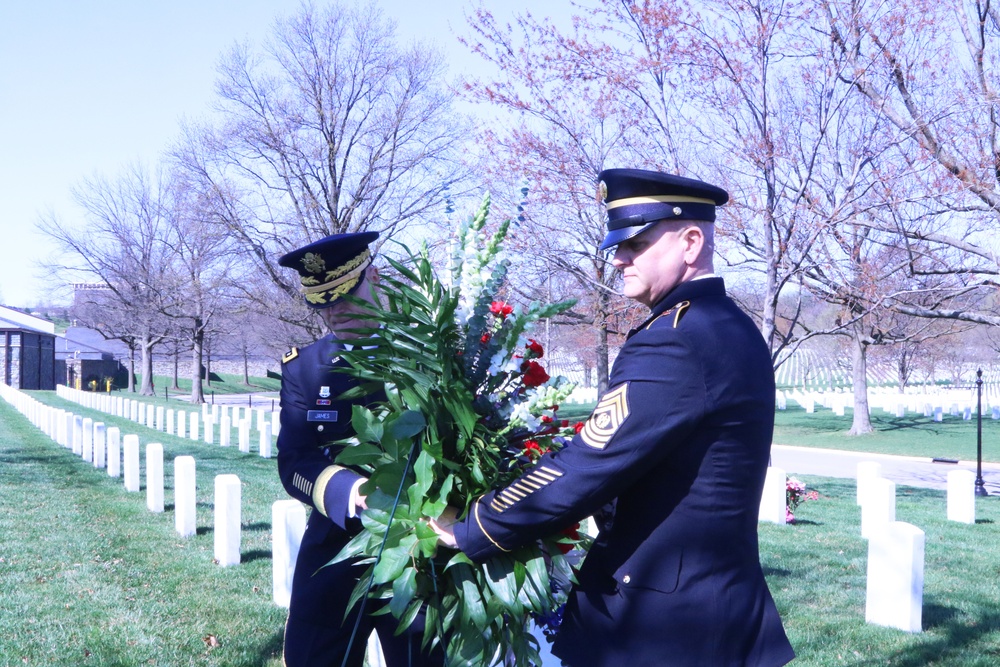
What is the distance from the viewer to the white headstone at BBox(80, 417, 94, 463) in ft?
54.2

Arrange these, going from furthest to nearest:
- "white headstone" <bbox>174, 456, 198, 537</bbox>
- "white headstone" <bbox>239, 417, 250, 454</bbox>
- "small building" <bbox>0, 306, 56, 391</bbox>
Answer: "small building" <bbox>0, 306, 56, 391</bbox>
"white headstone" <bbox>239, 417, 250, 454</bbox>
"white headstone" <bbox>174, 456, 198, 537</bbox>

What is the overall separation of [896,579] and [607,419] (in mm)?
4748

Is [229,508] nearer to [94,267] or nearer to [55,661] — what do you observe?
[55,661]

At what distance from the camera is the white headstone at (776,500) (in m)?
10.7

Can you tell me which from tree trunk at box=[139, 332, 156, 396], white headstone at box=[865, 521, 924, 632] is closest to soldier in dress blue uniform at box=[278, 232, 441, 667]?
white headstone at box=[865, 521, 924, 632]

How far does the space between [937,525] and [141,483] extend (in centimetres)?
1087

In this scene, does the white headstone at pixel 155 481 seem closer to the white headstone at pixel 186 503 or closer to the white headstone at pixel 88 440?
the white headstone at pixel 186 503

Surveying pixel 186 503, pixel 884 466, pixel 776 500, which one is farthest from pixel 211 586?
pixel 884 466

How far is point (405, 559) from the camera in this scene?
7.96 feet

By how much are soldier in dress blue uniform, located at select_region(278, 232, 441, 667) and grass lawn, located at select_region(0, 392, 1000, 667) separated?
2.16m

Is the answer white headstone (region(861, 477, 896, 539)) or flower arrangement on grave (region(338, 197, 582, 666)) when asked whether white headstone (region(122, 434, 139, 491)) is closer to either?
white headstone (region(861, 477, 896, 539))

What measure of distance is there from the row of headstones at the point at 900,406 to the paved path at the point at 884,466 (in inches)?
424

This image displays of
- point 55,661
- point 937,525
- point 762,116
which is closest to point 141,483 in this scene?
point 55,661

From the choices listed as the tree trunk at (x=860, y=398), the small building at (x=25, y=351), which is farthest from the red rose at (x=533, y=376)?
the small building at (x=25, y=351)
